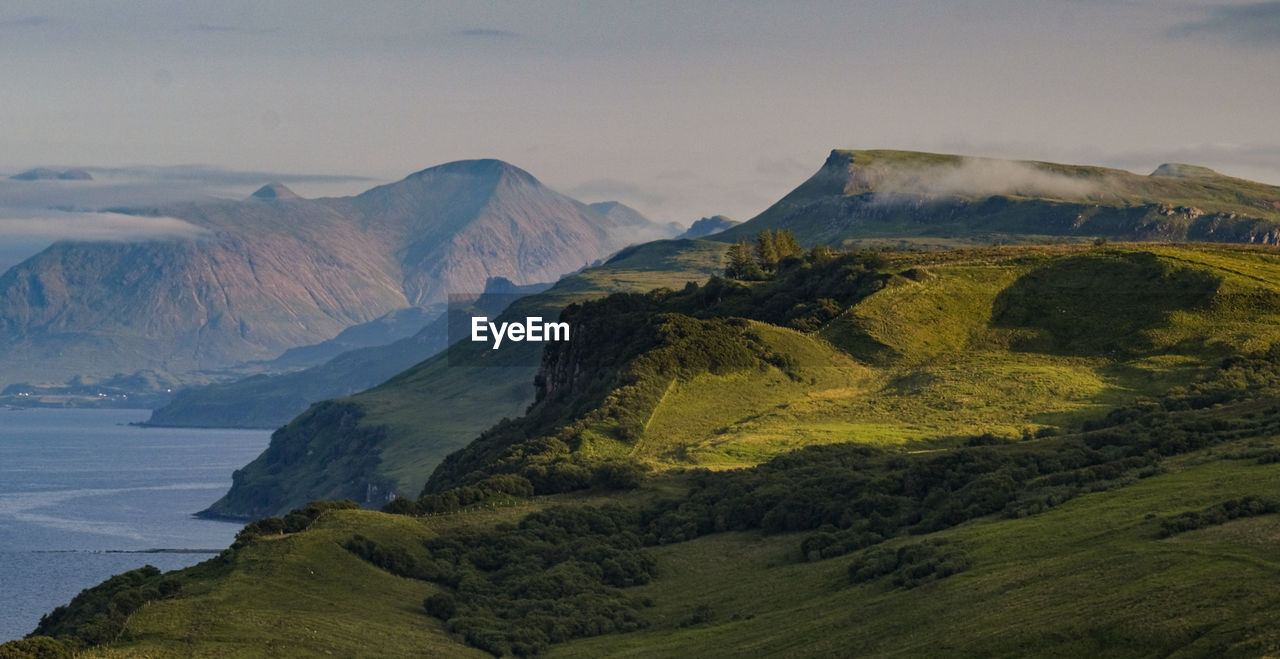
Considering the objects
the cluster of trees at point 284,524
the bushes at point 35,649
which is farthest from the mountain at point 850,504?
the bushes at point 35,649

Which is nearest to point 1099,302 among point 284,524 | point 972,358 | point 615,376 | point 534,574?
point 972,358

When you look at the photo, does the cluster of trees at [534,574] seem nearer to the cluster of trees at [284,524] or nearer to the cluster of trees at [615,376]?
the cluster of trees at [284,524]

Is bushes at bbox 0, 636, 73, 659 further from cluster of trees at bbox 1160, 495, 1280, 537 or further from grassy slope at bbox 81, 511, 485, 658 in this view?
cluster of trees at bbox 1160, 495, 1280, 537

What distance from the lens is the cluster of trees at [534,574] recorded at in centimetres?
9238

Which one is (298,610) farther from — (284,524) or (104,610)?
(284,524)

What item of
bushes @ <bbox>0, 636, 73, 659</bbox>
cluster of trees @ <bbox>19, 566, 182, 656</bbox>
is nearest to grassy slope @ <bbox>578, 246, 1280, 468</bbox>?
cluster of trees @ <bbox>19, 566, 182, 656</bbox>

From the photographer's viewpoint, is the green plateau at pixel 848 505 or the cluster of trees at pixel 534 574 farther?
the cluster of trees at pixel 534 574

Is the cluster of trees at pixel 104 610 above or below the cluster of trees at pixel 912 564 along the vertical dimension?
below

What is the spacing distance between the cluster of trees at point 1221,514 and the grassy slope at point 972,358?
64408 millimetres

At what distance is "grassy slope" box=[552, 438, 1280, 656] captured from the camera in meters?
57.0

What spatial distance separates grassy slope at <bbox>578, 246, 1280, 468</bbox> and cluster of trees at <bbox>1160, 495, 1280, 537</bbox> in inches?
2536

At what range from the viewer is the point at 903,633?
68.2 metres

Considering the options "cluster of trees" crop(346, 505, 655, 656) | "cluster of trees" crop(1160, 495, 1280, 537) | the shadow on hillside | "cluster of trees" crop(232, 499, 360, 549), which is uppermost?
the shadow on hillside

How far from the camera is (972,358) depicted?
170875mm
